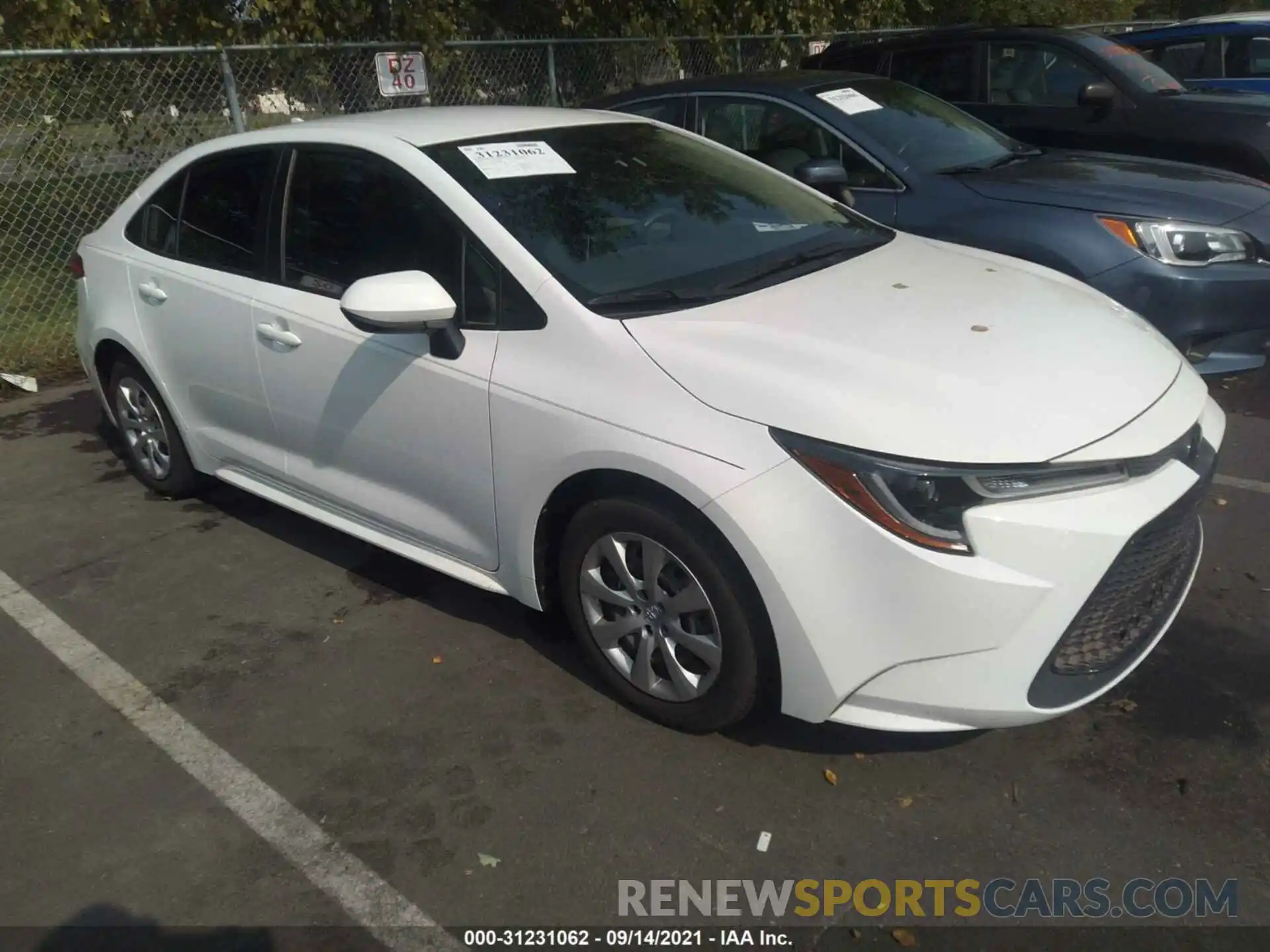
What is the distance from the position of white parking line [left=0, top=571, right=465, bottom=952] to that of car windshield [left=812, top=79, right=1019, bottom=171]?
168 inches

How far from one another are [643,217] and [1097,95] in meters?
4.74

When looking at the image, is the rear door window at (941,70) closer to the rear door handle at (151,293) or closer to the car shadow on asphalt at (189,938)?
the rear door handle at (151,293)

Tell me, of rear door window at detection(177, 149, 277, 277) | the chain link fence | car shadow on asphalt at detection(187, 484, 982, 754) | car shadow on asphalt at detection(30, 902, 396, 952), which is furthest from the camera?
the chain link fence

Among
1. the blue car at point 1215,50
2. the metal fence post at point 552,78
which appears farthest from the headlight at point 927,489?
the blue car at point 1215,50

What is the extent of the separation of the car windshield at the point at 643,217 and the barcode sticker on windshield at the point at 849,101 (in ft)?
6.32

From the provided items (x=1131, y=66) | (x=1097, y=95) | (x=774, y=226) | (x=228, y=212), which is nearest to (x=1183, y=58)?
(x=1131, y=66)

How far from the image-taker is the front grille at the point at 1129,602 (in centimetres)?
260

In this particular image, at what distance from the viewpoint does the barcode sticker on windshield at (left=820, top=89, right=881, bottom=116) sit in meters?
5.77

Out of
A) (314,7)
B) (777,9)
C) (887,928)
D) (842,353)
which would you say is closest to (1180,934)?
(887,928)

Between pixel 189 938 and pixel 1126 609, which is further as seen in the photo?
pixel 1126 609

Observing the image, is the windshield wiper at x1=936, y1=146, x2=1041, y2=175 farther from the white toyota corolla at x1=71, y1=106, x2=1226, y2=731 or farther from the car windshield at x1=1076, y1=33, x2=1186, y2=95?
the white toyota corolla at x1=71, y1=106, x2=1226, y2=731

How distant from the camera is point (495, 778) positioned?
9.82 ft

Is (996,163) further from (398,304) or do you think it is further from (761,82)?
(398,304)

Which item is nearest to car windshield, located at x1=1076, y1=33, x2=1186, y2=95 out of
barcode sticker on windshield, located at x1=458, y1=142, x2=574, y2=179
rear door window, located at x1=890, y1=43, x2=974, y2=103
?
rear door window, located at x1=890, y1=43, x2=974, y2=103
